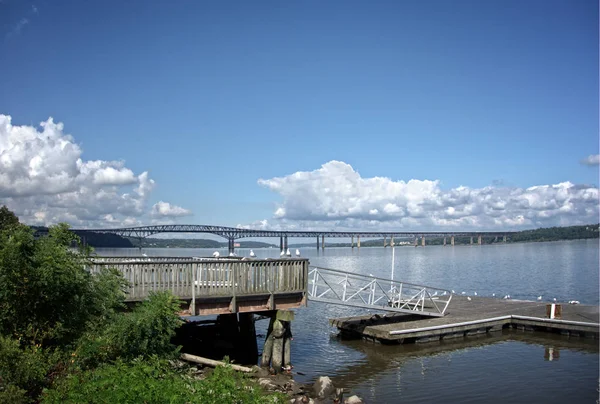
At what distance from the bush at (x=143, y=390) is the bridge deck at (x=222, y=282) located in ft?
22.1

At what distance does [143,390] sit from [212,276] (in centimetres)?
959

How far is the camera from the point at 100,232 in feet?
362

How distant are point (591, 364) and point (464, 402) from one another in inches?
290

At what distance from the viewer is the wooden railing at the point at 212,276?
16.1m

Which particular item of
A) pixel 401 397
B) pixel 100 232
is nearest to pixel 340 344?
pixel 401 397

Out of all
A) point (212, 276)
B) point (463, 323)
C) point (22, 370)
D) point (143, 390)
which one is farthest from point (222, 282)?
point (463, 323)

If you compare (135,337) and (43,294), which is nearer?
(43,294)

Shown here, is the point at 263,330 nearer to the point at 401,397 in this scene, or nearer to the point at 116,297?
the point at 401,397

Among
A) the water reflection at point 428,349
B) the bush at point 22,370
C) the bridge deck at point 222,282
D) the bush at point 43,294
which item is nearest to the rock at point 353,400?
the water reflection at point 428,349

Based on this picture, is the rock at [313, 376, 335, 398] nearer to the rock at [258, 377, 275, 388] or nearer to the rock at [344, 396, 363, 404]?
the rock at [344, 396, 363, 404]

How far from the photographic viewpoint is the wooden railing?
53.0 feet

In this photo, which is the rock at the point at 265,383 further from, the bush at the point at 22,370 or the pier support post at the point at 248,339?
the bush at the point at 22,370

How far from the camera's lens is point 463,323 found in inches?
1003

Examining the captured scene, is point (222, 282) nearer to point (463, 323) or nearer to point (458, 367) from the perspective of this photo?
point (458, 367)
